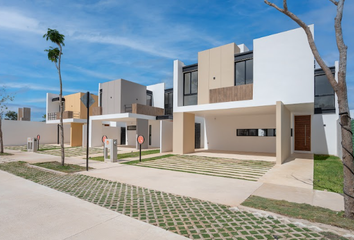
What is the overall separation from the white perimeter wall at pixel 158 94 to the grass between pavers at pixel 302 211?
19.4m

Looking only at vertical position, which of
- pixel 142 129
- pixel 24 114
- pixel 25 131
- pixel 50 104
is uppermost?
pixel 50 104

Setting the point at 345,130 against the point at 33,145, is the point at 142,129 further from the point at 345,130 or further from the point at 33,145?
the point at 345,130

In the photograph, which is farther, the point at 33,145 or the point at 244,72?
the point at 33,145

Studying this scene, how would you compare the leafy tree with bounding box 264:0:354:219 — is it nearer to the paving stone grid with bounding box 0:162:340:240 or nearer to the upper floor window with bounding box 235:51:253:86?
the paving stone grid with bounding box 0:162:340:240

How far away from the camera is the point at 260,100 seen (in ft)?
40.0

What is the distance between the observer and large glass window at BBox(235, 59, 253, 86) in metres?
14.4

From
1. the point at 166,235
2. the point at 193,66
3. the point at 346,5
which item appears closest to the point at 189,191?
the point at 166,235

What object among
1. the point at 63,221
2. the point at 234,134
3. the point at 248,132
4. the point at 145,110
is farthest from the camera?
the point at 145,110

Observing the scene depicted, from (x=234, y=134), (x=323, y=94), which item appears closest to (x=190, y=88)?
(x=234, y=134)

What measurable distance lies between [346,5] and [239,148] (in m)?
13.8

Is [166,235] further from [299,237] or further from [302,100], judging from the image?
[302,100]

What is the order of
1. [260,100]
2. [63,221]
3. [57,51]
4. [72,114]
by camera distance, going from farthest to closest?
1. [72,114]
2. [260,100]
3. [57,51]
4. [63,221]

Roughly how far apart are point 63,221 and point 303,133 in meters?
17.8

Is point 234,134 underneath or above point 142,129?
underneath
